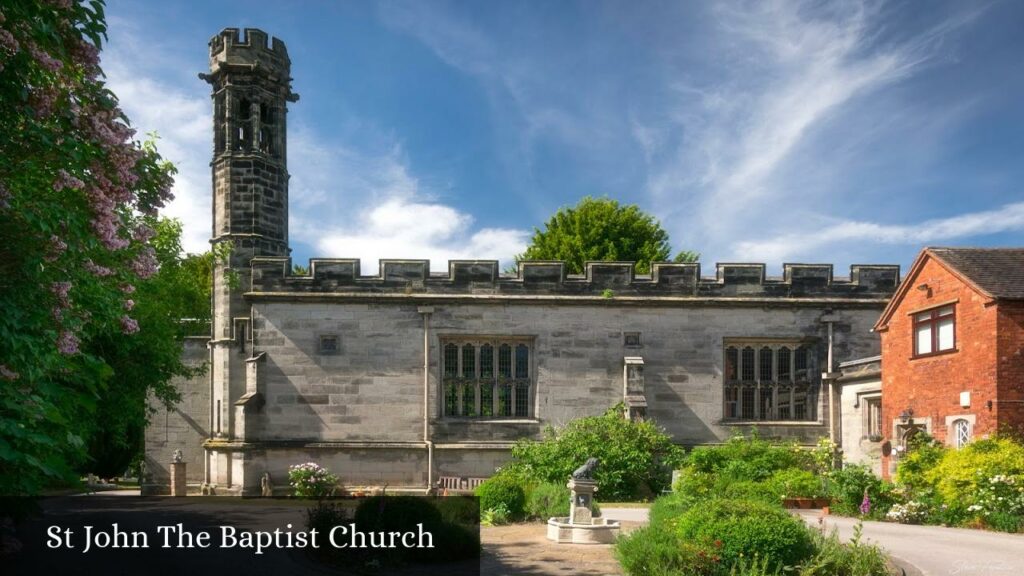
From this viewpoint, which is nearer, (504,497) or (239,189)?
(504,497)

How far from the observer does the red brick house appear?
15688mm

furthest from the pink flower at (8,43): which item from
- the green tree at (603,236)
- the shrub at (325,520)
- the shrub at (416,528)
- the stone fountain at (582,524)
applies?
the green tree at (603,236)

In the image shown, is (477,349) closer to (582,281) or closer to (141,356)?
(582,281)

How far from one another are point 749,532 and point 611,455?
9.40 meters

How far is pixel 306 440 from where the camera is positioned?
20453 mm

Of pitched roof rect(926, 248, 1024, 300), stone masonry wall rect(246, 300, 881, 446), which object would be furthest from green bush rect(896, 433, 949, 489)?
stone masonry wall rect(246, 300, 881, 446)

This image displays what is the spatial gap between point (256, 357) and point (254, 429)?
1.77 m

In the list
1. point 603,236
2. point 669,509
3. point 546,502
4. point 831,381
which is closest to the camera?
point 669,509

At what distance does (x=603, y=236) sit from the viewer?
114 ft

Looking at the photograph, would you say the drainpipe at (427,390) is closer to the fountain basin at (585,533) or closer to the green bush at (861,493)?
the fountain basin at (585,533)

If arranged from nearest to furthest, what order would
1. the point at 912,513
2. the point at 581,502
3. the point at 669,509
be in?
1. the point at 669,509
2. the point at 581,502
3. the point at 912,513

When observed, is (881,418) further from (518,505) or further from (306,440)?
(306,440)

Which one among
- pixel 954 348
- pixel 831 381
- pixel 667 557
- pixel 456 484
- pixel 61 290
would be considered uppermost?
pixel 61 290

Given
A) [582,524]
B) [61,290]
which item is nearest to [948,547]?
[582,524]
